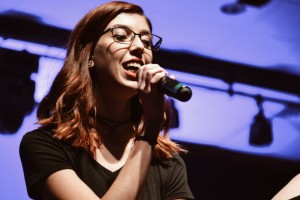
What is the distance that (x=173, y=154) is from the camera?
1.48 metres

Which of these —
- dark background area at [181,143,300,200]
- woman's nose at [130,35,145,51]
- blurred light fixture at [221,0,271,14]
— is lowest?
dark background area at [181,143,300,200]

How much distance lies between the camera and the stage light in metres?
2.21

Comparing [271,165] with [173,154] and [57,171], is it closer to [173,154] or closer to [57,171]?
[173,154]

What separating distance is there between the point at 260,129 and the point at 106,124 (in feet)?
6.24

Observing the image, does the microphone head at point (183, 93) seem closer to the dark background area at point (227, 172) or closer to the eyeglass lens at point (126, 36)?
the eyeglass lens at point (126, 36)

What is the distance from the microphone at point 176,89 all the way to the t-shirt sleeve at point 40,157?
1.15ft

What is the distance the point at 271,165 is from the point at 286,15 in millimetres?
1261

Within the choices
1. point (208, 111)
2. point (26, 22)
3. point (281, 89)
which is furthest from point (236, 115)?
point (26, 22)

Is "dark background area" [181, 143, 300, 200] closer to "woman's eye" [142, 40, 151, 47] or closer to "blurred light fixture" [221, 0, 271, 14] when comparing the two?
"blurred light fixture" [221, 0, 271, 14]

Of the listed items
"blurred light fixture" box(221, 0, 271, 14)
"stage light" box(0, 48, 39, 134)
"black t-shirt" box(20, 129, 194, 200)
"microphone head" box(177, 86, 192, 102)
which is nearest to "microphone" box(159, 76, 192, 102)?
"microphone head" box(177, 86, 192, 102)

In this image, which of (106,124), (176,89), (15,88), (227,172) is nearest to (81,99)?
(106,124)

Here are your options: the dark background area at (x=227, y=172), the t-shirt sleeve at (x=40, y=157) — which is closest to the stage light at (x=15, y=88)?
the t-shirt sleeve at (x=40, y=157)

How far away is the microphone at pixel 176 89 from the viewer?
1.00m

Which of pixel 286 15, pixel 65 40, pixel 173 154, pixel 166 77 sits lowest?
pixel 173 154
